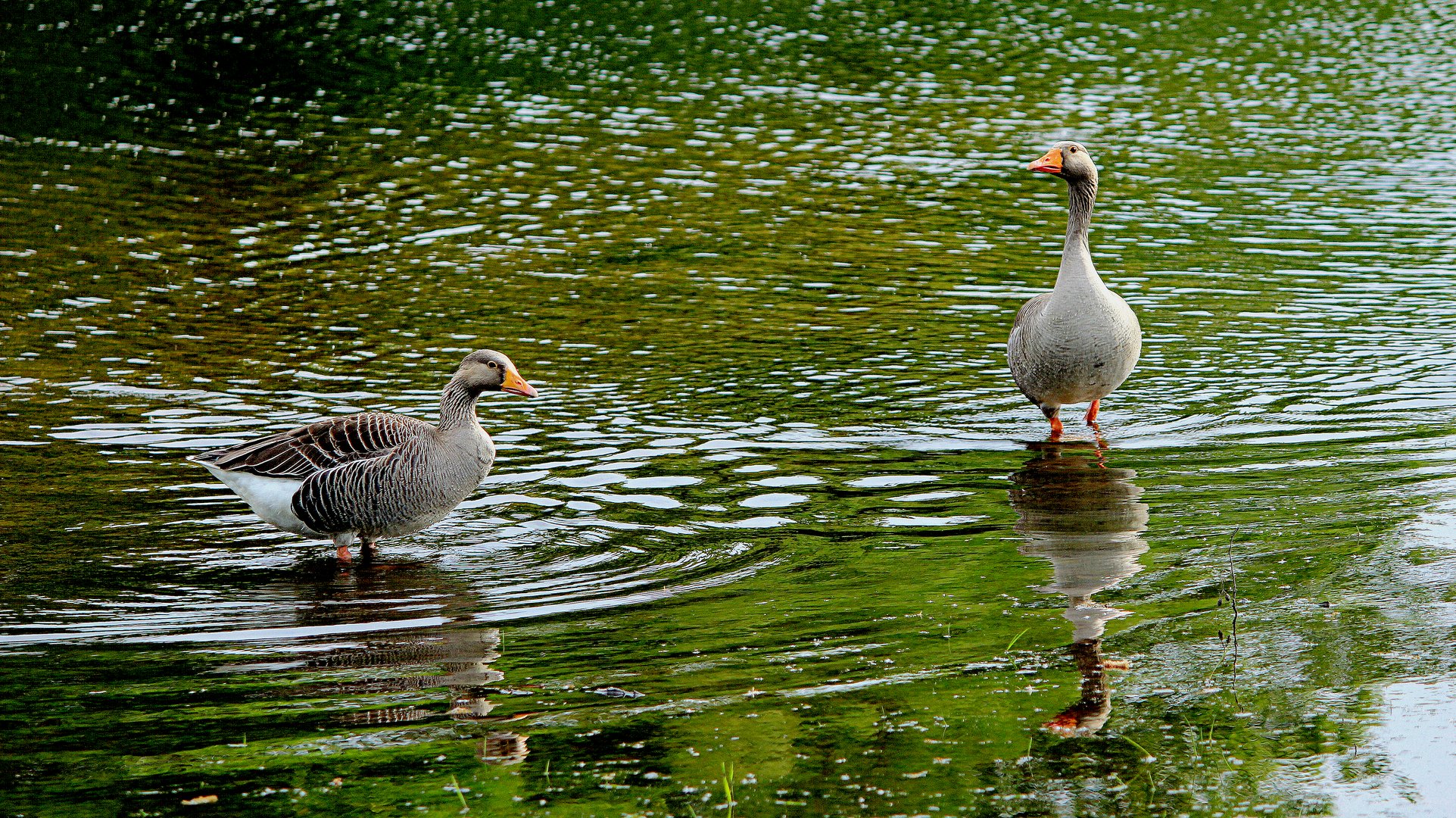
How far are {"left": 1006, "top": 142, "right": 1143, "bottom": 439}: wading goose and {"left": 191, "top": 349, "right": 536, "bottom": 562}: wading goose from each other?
4.60m

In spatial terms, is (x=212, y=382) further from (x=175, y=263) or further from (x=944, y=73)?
(x=944, y=73)

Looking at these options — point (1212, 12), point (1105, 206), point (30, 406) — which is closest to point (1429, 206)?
point (1105, 206)

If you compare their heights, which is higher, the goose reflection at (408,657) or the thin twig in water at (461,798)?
the thin twig in water at (461,798)

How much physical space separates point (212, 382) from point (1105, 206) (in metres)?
14.7

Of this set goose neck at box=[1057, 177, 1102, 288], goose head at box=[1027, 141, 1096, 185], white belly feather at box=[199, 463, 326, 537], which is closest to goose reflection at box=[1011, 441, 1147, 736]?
goose neck at box=[1057, 177, 1102, 288]

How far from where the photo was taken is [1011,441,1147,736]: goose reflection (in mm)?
7758

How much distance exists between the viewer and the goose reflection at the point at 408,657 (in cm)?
779

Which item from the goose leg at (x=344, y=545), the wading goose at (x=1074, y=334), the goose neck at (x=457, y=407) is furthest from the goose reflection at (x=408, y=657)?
the wading goose at (x=1074, y=334)

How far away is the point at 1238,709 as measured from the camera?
731 cm

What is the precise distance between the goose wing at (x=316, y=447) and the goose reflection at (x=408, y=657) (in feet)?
2.66

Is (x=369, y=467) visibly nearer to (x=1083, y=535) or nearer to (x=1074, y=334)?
(x=1083, y=535)

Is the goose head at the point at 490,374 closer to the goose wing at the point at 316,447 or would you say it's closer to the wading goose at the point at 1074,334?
the goose wing at the point at 316,447

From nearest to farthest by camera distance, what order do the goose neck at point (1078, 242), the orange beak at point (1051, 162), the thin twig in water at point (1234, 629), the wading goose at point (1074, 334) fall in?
the thin twig in water at point (1234, 629), the wading goose at point (1074, 334), the goose neck at point (1078, 242), the orange beak at point (1051, 162)

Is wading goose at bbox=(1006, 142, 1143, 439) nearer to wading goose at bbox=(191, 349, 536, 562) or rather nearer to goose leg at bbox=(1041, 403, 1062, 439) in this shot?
goose leg at bbox=(1041, 403, 1062, 439)
